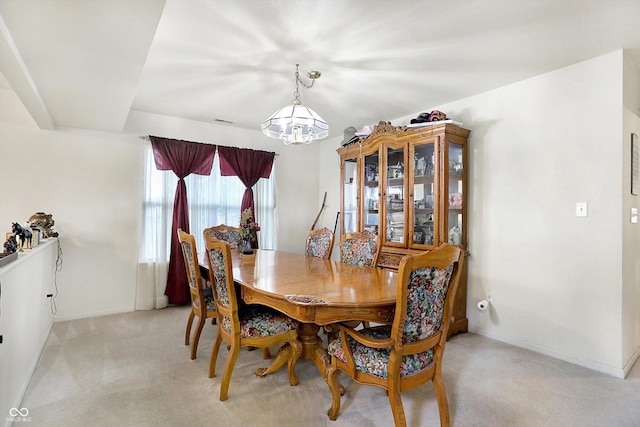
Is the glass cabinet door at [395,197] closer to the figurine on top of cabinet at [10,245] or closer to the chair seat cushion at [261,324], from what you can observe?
the chair seat cushion at [261,324]

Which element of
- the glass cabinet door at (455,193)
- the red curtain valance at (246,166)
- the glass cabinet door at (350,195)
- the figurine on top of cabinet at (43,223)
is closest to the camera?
the figurine on top of cabinet at (43,223)

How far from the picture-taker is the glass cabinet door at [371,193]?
3.61m

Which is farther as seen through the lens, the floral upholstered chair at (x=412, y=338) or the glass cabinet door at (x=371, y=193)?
the glass cabinet door at (x=371, y=193)

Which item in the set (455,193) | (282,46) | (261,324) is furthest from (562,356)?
(282,46)

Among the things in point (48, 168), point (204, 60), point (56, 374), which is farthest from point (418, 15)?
point (48, 168)

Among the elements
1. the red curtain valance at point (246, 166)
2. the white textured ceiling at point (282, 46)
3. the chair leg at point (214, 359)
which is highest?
the white textured ceiling at point (282, 46)

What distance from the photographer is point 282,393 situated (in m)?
2.00

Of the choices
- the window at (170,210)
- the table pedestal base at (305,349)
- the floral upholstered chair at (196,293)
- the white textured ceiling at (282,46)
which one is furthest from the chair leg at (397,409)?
the window at (170,210)

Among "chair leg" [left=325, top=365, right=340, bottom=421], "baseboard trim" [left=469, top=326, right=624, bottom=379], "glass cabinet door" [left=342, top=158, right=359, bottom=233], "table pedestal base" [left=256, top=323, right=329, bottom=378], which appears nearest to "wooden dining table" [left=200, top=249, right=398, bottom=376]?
"table pedestal base" [left=256, top=323, right=329, bottom=378]

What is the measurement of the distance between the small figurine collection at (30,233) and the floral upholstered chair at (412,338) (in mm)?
2012

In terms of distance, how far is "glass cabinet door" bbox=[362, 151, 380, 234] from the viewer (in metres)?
3.61

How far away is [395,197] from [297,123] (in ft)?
4.94

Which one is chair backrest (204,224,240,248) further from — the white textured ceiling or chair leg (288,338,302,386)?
chair leg (288,338,302,386)

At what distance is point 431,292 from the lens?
147 centimetres
